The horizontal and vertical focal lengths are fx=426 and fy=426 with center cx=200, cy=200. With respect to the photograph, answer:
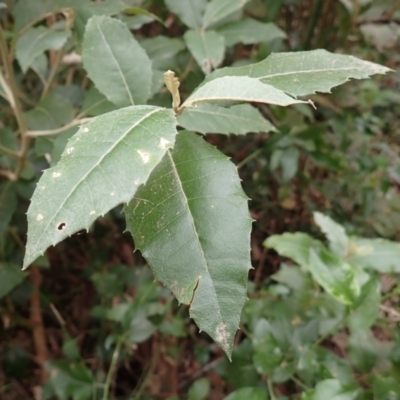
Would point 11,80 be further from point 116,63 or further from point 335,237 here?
point 335,237

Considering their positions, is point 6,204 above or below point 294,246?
above

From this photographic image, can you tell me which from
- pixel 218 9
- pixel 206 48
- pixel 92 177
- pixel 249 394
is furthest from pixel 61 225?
pixel 218 9

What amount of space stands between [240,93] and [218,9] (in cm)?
58

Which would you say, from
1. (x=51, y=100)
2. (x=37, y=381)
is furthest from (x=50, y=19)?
(x=37, y=381)

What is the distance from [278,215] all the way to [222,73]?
1234 millimetres

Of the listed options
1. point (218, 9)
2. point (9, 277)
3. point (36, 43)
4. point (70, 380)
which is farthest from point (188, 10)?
point (70, 380)

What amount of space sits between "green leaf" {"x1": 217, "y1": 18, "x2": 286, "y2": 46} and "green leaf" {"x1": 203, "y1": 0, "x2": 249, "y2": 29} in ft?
0.21

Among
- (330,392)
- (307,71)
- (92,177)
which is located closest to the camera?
(92,177)

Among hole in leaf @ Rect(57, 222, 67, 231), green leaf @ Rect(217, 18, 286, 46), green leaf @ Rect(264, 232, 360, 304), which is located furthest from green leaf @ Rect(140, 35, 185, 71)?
hole in leaf @ Rect(57, 222, 67, 231)

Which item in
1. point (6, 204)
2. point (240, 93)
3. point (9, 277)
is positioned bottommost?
point (9, 277)

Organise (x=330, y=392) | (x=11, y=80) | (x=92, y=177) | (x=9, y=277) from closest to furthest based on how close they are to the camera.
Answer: (x=92, y=177), (x=330, y=392), (x=11, y=80), (x=9, y=277)

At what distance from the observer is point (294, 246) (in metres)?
0.95

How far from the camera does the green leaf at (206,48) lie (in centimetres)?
88

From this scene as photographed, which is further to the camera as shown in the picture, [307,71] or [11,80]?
[11,80]
